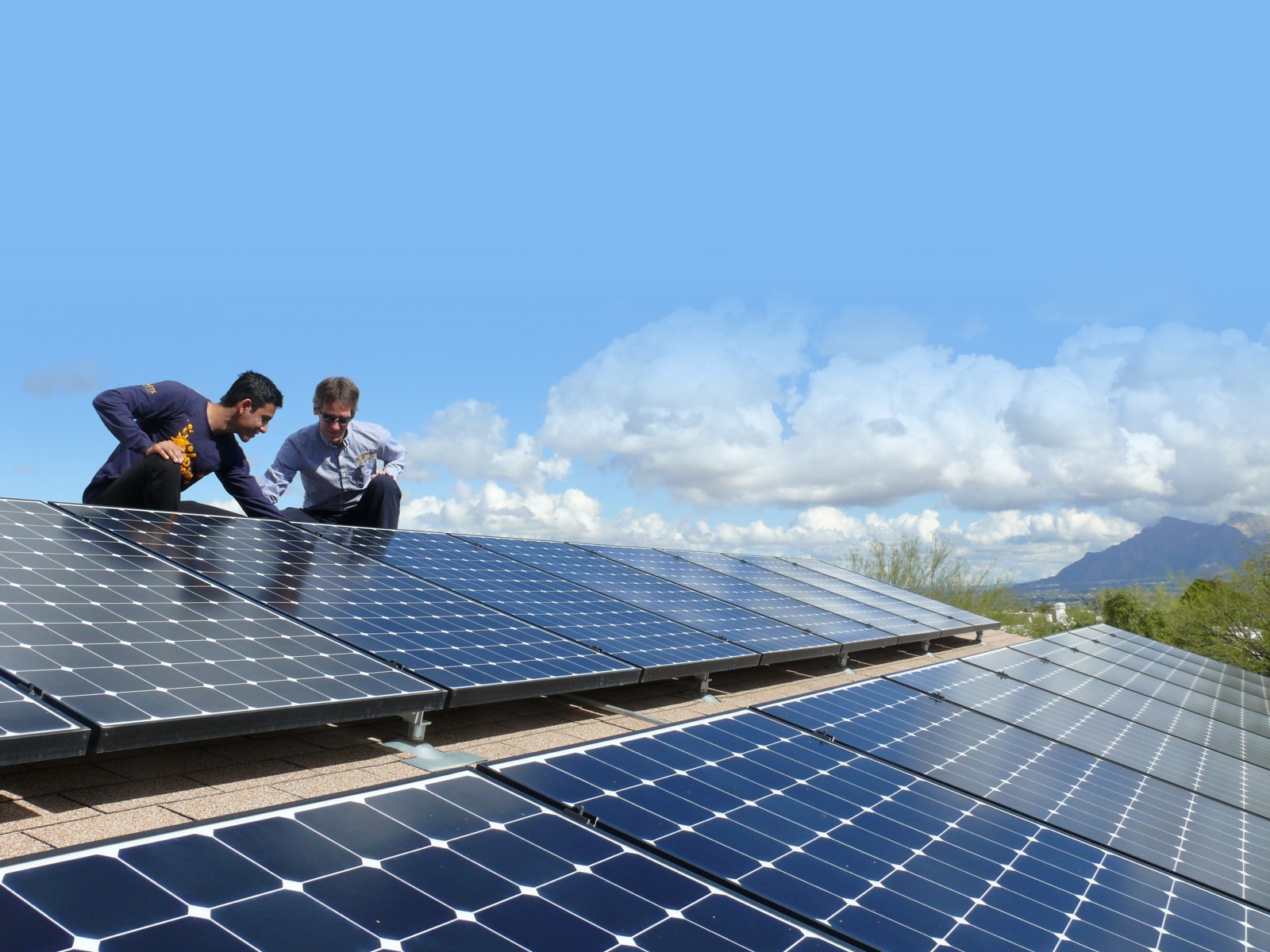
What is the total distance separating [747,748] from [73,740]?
3.06m

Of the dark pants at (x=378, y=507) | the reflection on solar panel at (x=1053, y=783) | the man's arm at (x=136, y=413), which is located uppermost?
the man's arm at (x=136, y=413)

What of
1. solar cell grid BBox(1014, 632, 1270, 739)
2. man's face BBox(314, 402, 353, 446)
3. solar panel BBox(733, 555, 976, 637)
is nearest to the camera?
man's face BBox(314, 402, 353, 446)

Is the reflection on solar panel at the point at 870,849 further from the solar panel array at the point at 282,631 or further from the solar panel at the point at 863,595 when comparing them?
the solar panel at the point at 863,595

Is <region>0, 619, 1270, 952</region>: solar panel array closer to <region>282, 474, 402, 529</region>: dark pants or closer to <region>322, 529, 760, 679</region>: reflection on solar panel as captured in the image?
Answer: <region>322, 529, 760, 679</region>: reflection on solar panel

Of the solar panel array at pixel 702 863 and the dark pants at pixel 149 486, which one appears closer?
the solar panel array at pixel 702 863

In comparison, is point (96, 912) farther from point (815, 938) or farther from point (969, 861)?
point (969, 861)

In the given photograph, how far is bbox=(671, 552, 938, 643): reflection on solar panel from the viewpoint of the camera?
500 inches

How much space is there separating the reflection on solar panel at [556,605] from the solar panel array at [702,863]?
4.30 ft

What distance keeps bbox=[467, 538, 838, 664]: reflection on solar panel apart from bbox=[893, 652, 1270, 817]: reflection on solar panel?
1.13 meters

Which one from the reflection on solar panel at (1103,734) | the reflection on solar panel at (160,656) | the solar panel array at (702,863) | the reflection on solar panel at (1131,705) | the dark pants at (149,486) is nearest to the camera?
the solar panel array at (702,863)

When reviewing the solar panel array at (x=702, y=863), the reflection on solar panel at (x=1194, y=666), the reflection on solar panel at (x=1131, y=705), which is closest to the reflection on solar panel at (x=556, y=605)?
the solar panel array at (x=702, y=863)

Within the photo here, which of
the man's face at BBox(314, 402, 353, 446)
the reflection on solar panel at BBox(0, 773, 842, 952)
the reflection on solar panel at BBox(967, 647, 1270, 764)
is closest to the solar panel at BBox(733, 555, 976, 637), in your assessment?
the reflection on solar panel at BBox(967, 647, 1270, 764)

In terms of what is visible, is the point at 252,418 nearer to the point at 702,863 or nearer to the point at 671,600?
the point at 671,600

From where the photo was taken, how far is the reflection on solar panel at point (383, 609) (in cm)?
571
